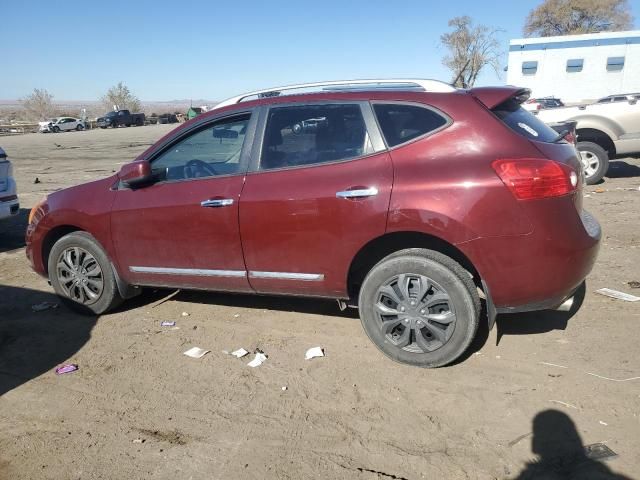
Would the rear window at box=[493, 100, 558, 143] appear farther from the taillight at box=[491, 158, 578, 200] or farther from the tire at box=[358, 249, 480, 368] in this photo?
the tire at box=[358, 249, 480, 368]

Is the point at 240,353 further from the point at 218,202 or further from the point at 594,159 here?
the point at 594,159

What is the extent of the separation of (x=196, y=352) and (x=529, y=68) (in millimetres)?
41986

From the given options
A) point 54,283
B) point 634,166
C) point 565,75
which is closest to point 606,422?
point 54,283

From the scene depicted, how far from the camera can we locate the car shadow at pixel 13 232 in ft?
24.2

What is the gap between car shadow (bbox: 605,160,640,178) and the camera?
10945mm

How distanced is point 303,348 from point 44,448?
177 cm

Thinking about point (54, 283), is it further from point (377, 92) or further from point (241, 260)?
point (377, 92)

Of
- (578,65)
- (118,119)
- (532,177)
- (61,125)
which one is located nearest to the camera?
(532,177)

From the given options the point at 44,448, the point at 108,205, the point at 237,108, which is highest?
the point at 237,108

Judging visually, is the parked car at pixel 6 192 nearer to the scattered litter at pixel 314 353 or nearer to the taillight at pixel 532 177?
the scattered litter at pixel 314 353

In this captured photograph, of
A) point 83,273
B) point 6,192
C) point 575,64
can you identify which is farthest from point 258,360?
point 575,64

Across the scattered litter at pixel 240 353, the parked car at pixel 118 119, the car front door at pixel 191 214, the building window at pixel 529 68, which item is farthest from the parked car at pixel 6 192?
the parked car at pixel 118 119

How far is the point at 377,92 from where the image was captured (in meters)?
3.53

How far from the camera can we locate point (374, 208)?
3.29m
